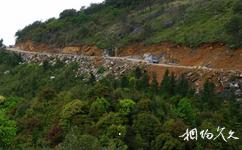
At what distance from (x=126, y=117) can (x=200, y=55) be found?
25.9 metres

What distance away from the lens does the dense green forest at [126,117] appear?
37500mm

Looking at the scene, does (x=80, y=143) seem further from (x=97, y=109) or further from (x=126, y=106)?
(x=126, y=106)

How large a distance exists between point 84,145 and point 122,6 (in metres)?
78.2

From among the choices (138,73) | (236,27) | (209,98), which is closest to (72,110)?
(209,98)

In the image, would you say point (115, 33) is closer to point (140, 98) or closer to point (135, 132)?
point (140, 98)

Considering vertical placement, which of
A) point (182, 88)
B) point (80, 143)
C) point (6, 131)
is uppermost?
point (80, 143)

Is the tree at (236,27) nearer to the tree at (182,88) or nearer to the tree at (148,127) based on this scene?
the tree at (182,88)

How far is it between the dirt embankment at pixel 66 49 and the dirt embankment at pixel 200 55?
788 cm

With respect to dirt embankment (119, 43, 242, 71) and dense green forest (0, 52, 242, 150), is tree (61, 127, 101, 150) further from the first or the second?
dirt embankment (119, 43, 242, 71)

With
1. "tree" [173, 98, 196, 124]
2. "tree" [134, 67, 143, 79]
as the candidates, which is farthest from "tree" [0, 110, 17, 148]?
"tree" [134, 67, 143, 79]

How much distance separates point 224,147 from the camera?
37.5 m

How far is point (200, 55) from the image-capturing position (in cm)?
6438

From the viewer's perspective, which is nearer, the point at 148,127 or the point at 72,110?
the point at 148,127

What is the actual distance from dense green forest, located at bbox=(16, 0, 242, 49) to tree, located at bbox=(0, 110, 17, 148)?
89.6 feet
